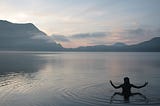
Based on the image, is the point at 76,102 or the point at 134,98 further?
the point at 134,98

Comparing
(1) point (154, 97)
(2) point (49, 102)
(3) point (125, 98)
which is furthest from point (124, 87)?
(2) point (49, 102)

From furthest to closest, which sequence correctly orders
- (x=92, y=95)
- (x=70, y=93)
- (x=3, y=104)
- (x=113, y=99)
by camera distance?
1. (x=70, y=93)
2. (x=92, y=95)
3. (x=113, y=99)
4. (x=3, y=104)

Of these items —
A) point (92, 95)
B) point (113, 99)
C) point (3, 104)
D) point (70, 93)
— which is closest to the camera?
point (3, 104)

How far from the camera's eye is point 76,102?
81.5 feet

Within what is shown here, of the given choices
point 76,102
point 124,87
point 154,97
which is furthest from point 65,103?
point 154,97

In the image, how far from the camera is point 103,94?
29047mm

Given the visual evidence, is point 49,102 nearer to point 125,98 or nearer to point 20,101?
point 20,101

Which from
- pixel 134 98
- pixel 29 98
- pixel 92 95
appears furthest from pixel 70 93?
pixel 134 98

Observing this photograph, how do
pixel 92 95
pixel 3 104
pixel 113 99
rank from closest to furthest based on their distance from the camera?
→ pixel 3 104
pixel 113 99
pixel 92 95

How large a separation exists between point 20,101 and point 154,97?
44.1 ft

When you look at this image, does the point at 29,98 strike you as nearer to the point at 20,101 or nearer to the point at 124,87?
the point at 20,101

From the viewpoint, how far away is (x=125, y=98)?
26.3 meters

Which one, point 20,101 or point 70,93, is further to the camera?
point 70,93

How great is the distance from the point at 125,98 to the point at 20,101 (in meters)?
10.2
